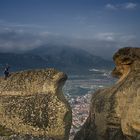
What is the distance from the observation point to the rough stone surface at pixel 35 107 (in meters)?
25.4

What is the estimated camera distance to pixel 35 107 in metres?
26.5

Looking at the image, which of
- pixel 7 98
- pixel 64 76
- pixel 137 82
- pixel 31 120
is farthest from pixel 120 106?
pixel 7 98

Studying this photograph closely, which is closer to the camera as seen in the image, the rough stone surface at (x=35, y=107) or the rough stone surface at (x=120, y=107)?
the rough stone surface at (x=120, y=107)

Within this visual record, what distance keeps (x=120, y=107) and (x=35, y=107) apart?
5.53m

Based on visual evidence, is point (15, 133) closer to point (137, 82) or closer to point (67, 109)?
point (67, 109)

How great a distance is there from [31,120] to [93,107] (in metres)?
6.05

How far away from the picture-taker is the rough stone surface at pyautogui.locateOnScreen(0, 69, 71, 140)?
83.2 feet

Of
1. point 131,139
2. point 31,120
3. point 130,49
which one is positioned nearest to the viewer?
point 131,139

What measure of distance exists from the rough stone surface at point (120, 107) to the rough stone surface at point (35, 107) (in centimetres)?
339

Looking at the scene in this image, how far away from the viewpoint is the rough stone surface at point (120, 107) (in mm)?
24344

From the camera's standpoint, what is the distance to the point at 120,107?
26594 mm

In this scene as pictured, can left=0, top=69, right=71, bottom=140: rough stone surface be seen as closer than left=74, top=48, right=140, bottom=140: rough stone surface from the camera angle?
No

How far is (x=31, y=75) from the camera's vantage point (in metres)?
27.9

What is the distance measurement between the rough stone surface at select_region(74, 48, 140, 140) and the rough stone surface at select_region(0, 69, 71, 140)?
11.1 feet
